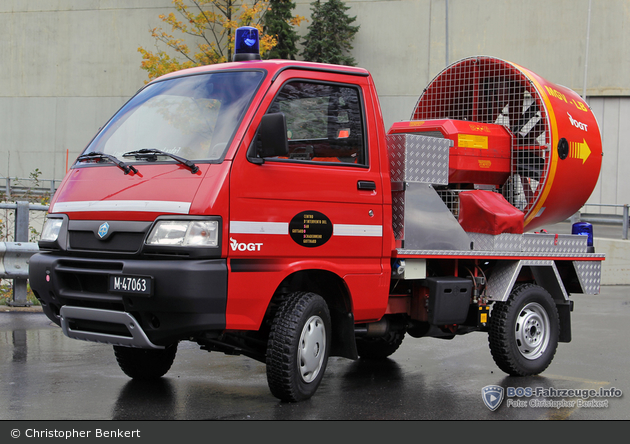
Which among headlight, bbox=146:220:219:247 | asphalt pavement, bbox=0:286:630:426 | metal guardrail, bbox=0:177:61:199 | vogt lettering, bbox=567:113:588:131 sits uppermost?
vogt lettering, bbox=567:113:588:131

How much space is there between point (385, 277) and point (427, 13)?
82.0 ft

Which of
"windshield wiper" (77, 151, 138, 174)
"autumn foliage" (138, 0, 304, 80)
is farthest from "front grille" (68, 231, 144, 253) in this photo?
"autumn foliage" (138, 0, 304, 80)

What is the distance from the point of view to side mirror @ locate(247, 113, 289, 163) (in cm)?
518

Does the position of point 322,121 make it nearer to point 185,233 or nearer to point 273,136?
point 273,136

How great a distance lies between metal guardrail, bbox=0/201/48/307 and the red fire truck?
420 centimetres

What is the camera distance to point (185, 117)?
225 inches

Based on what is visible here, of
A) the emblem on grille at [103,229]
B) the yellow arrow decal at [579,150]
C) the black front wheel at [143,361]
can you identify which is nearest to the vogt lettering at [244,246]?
the emblem on grille at [103,229]

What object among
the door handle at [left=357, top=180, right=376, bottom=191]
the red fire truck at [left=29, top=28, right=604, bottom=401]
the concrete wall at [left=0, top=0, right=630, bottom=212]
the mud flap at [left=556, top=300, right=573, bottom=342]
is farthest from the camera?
the concrete wall at [left=0, top=0, right=630, bottom=212]

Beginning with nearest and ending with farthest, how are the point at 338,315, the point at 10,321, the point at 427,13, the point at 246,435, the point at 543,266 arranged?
the point at 246,435 → the point at 338,315 → the point at 543,266 → the point at 10,321 → the point at 427,13

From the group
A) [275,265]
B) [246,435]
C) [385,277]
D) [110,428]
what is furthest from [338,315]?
[110,428]

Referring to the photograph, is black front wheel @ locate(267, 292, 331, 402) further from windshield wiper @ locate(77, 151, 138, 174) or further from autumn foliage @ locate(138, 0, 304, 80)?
autumn foliage @ locate(138, 0, 304, 80)

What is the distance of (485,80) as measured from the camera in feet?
26.4

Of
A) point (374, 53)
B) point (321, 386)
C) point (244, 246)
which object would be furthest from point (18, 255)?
point (374, 53)

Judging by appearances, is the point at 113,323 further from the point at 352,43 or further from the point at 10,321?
the point at 352,43
